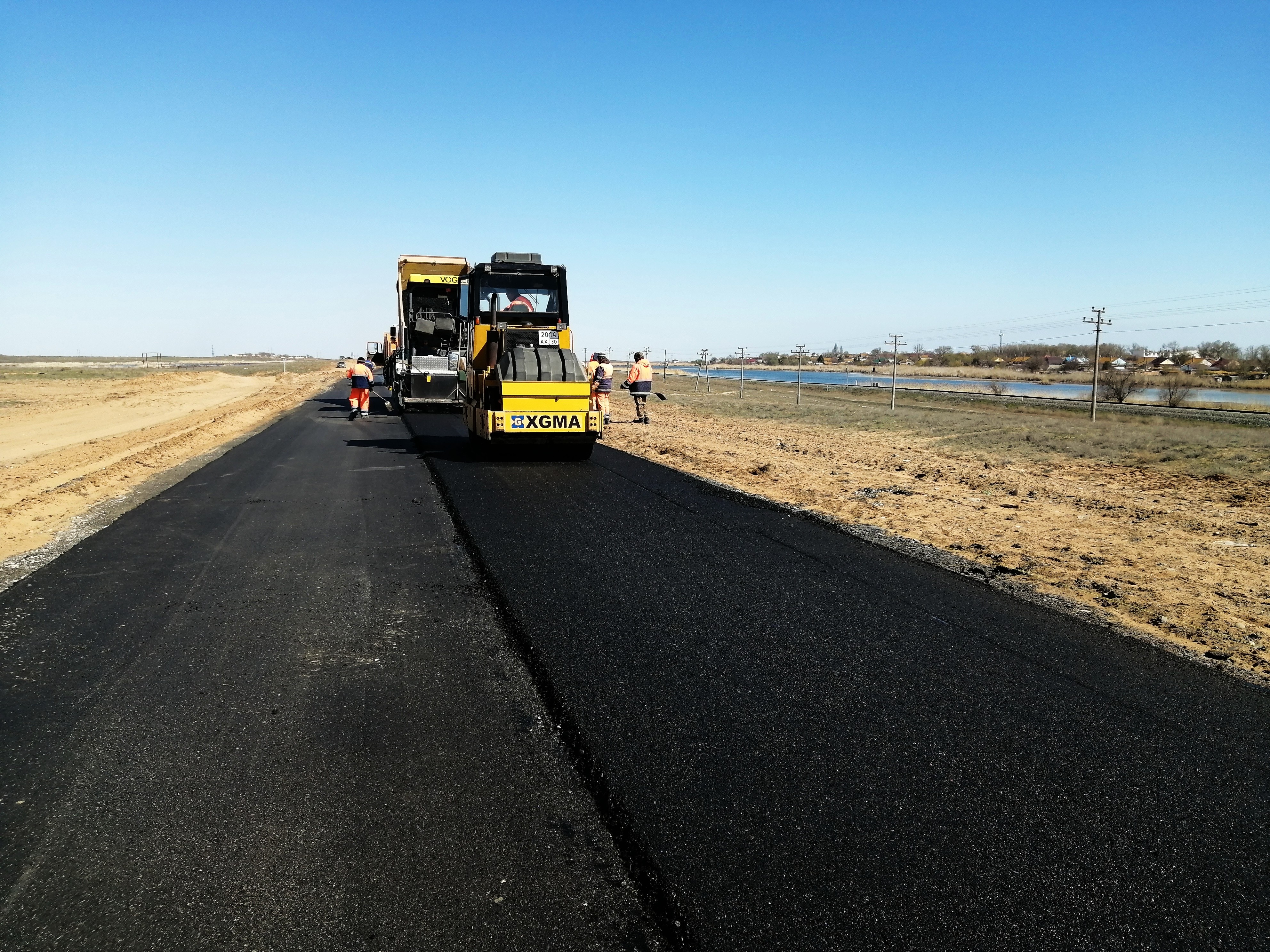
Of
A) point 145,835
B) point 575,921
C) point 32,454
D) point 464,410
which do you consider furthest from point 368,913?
point 32,454

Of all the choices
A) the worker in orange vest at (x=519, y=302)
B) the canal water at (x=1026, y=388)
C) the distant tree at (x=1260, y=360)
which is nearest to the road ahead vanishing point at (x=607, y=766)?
the worker in orange vest at (x=519, y=302)

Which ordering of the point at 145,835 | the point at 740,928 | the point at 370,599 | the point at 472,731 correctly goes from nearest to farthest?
the point at 740,928 → the point at 145,835 → the point at 472,731 → the point at 370,599

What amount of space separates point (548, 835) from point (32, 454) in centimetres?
1744

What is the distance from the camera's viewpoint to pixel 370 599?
5879 mm

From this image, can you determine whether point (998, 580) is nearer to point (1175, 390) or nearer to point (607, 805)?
point (607, 805)

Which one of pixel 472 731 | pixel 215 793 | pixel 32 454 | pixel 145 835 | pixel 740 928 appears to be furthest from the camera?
pixel 32 454

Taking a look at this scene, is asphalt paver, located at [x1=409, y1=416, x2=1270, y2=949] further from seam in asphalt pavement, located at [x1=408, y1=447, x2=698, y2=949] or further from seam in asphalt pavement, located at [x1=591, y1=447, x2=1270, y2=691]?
seam in asphalt pavement, located at [x1=591, y1=447, x2=1270, y2=691]

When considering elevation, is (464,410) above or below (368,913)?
above

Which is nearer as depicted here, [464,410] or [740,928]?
[740,928]

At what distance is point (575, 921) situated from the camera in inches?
100

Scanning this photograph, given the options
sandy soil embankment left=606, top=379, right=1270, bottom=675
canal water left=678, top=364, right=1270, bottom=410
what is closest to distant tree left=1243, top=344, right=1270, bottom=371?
canal water left=678, top=364, right=1270, bottom=410

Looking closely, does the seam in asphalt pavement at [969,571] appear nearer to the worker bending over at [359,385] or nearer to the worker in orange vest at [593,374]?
the worker in orange vest at [593,374]

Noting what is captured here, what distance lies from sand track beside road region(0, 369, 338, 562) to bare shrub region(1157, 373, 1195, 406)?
124 feet

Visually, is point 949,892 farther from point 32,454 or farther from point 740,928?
point 32,454
